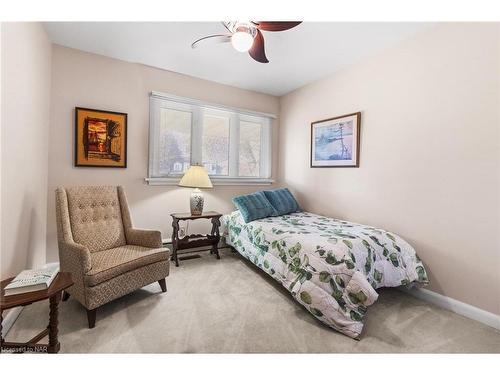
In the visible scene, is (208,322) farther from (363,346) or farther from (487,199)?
(487,199)

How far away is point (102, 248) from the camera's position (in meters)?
2.16

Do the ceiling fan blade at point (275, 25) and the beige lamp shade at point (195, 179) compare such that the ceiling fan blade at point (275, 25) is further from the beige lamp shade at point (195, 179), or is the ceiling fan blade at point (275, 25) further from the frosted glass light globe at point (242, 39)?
the beige lamp shade at point (195, 179)

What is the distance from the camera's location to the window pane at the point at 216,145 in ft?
11.3

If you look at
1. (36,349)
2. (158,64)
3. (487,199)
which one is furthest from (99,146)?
(487,199)

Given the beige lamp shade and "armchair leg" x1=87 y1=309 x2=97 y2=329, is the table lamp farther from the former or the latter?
"armchair leg" x1=87 y1=309 x2=97 y2=329

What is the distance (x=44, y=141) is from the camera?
93.7 inches

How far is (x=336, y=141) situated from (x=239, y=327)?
2.42 metres

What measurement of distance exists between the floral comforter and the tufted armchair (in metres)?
1.07

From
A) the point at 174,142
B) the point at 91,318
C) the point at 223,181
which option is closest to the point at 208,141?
the point at 174,142

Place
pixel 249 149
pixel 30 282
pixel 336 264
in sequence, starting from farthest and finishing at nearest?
pixel 249 149
pixel 336 264
pixel 30 282

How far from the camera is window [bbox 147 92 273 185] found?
10.2ft

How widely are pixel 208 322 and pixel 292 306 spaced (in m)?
0.71

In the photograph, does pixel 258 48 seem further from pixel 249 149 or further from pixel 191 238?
pixel 191 238

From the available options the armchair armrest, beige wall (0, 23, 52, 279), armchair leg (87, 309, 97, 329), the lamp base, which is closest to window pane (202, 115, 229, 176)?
→ the lamp base
